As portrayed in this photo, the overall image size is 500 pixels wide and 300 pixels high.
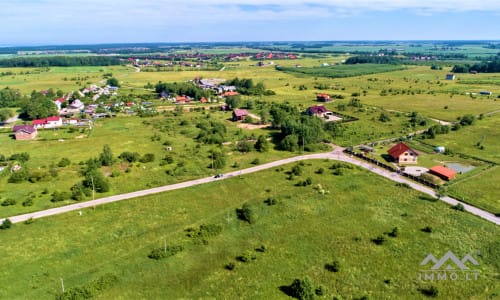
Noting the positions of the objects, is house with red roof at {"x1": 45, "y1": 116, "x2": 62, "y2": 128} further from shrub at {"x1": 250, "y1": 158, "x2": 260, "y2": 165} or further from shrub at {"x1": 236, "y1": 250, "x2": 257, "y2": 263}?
shrub at {"x1": 236, "y1": 250, "x2": 257, "y2": 263}

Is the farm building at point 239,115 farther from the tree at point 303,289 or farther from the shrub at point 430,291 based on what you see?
the shrub at point 430,291

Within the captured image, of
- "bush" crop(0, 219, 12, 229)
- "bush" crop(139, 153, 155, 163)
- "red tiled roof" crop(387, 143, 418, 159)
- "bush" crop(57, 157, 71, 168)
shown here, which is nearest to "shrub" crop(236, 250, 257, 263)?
"bush" crop(0, 219, 12, 229)

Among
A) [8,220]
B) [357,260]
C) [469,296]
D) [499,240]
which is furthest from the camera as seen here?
[8,220]

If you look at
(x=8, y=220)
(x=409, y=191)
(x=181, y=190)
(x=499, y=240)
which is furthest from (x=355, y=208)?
(x=8, y=220)

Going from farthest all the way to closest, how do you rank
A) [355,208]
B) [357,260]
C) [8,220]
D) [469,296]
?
[355,208]
[8,220]
[357,260]
[469,296]

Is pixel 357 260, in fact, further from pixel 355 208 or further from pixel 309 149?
pixel 309 149
